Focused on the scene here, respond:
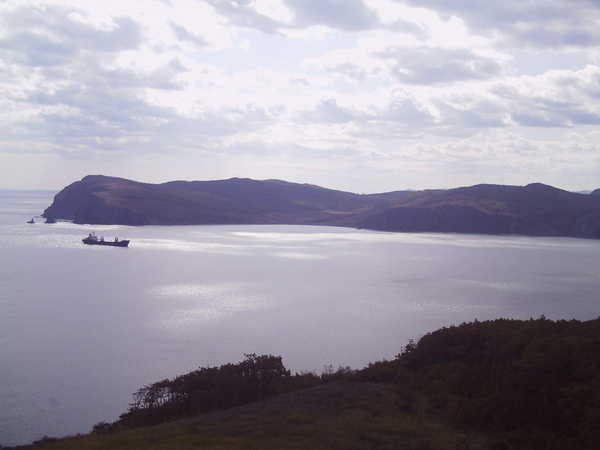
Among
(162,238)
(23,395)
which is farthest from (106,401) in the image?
(162,238)

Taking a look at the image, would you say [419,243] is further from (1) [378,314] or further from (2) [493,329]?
(2) [493,329]

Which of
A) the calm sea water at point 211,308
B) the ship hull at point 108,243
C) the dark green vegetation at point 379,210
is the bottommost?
the calm sea water at point 211,308

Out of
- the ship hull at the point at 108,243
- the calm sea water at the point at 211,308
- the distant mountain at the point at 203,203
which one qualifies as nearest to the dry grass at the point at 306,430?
the calm sea water at the point at 211,308

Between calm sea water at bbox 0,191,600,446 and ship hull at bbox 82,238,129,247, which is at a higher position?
ship hull at bbox 82,238,129,247

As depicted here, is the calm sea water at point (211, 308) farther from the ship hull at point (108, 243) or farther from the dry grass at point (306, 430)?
→ the dry grass at point (306, 430)

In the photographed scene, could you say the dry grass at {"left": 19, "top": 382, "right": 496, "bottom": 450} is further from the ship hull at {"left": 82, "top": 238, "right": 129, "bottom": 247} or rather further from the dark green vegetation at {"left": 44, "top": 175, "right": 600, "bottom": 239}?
the dark green vegetation at {"left": 44, "top": 175, "right": 600, "bottom": 239}

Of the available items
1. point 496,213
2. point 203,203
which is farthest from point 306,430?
point 203,203

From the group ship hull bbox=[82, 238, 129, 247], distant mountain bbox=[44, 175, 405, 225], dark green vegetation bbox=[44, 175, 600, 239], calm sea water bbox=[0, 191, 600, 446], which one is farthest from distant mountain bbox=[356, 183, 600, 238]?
ship hull bbox=[82, 238, 129, 247]
